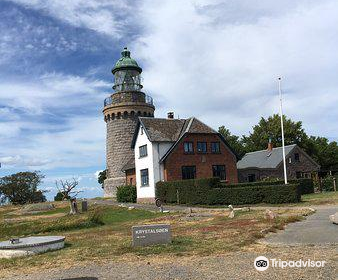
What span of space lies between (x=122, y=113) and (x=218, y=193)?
2381 cm

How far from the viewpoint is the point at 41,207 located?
45812 millimetres

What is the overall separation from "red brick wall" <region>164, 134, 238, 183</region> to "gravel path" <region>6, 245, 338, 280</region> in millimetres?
31005

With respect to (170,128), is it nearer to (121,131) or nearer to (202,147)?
(202,147)

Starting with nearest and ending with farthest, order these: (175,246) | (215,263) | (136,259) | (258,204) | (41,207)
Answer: (215,263) < (136,259) < (175,246) < (258,204) < (41,207)

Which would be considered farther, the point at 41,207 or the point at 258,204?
the point at 41,207

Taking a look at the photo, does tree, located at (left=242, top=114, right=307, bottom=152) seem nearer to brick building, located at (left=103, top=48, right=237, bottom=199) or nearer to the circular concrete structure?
brick building, located at (left=103, top=48, right=237, bottom=199)

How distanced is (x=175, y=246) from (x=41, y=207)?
35.2 metres

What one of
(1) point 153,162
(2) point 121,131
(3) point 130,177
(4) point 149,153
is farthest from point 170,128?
(2) point 121,131

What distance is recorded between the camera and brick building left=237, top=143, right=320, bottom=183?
5416 centimetres

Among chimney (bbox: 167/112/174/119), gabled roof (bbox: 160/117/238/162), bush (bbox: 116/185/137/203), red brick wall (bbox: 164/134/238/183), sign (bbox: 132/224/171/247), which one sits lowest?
sign (bbox: 132/224/171/247)

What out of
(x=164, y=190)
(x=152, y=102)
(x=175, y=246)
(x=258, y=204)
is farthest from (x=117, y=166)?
(x=175, y=246)

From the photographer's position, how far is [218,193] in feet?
115

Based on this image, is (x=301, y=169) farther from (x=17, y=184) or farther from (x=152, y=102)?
(x=17, y=184)

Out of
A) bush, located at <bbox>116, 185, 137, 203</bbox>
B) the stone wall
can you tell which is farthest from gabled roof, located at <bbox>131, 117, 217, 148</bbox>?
the stone wall
